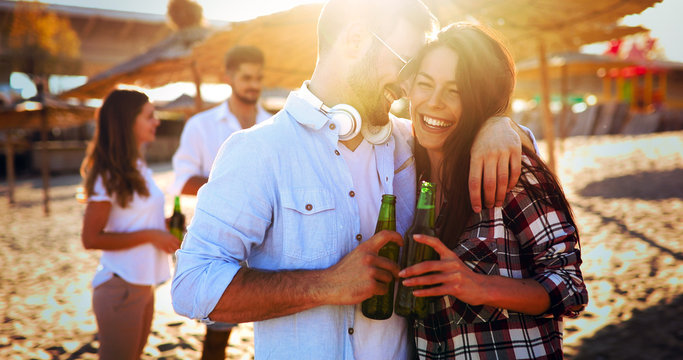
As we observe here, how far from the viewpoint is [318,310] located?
1.70 meters

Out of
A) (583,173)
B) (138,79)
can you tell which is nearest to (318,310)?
(138,79)

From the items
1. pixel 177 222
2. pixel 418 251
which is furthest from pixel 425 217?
pixel 177 222

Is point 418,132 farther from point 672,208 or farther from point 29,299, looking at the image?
point 672,208

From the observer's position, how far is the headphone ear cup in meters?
1.81

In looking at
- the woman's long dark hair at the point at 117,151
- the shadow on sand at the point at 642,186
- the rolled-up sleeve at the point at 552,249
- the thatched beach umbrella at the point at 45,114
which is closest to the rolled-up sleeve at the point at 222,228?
the rolled-up sleeve at the point at 552,249

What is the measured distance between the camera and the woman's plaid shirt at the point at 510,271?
171cm

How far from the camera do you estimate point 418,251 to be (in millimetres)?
1811

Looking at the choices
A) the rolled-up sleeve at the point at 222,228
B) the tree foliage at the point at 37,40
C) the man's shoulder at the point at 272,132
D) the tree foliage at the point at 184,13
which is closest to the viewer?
the rolled-up sleeve at the point at 222,228

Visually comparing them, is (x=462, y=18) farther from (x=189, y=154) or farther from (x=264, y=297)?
(x=264, y=297)

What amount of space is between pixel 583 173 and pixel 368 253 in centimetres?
1281

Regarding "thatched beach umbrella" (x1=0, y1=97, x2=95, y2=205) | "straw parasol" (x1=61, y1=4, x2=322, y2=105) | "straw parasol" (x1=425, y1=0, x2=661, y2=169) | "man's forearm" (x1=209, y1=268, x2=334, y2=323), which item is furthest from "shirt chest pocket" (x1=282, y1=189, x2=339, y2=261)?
"thatched beach umbrella" (x1=0, y1=97, x2=95, y2=205)

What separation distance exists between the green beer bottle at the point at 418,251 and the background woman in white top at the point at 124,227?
6.62 feet

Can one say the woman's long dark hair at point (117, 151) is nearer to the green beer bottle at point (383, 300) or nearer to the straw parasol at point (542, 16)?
the green beer bottle at point (383, 300)

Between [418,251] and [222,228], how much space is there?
0.73m
